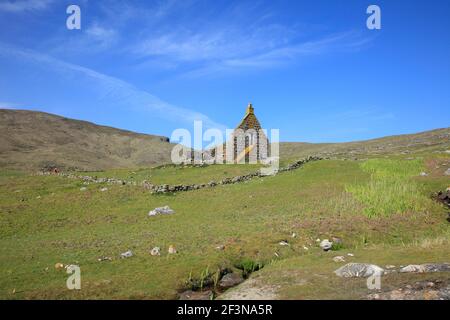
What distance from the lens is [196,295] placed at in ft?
47.5

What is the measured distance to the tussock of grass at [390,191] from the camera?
2530 cm

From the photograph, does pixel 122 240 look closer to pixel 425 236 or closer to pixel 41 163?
→ pixel 425 236

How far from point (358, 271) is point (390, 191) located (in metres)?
15.4

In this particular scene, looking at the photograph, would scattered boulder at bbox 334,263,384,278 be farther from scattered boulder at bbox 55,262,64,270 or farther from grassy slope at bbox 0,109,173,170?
grassy slope at bbox 0,109,173,170

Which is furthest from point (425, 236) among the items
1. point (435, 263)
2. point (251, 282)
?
point (251, 282)

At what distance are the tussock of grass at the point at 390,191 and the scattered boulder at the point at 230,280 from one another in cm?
1128

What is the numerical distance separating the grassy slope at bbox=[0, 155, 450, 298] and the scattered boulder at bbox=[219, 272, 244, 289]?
31.0 inches

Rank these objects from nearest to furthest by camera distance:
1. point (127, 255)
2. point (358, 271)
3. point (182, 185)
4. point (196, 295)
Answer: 1. point (358, 271)
2. point (196, 295)
3. point (127, 255)
4. point (182, 185)

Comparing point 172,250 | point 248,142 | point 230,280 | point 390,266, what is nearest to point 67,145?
point 248,142

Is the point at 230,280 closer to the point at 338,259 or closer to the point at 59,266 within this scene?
the point at 338,259

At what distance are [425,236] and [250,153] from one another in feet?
93.3

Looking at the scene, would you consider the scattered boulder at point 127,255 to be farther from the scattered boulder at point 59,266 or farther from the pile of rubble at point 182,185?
the pile of rubble at point 182,185

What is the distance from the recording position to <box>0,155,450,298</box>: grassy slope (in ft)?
50.8

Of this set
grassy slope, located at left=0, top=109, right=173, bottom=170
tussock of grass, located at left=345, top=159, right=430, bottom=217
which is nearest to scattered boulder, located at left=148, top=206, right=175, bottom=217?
tussock of grass, located at left=345, top=159, right=430, bottom=217
